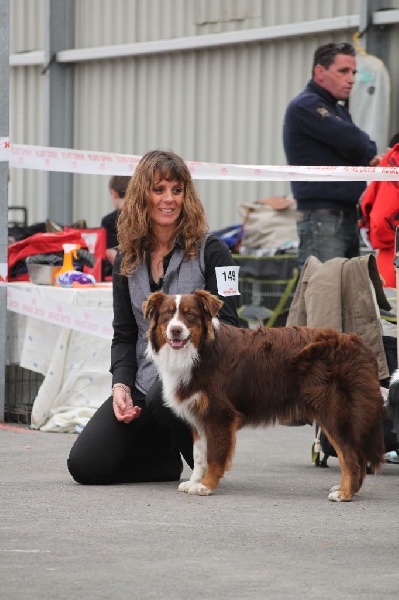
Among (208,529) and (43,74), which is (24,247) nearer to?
(208,529)

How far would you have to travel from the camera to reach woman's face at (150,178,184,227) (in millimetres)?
6129

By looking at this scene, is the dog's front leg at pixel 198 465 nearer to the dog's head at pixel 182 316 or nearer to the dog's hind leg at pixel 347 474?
the dog's head at pixel 182 316

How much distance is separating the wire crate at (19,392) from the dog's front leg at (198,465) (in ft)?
8.45

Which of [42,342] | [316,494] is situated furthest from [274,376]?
[42,342]

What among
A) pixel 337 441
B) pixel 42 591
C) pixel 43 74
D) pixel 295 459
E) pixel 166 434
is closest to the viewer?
pixel 42 591

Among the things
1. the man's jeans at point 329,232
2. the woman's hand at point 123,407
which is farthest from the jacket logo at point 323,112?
the woman's hand at point 123,407

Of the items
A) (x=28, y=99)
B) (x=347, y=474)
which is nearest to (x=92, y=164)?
(x=347, y=474)

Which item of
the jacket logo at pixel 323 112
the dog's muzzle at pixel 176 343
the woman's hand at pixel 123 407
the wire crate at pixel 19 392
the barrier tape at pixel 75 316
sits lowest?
the wire crate at pixel 19 392

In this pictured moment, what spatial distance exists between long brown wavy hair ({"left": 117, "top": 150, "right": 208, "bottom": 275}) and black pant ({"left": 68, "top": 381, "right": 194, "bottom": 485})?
2.23 feet

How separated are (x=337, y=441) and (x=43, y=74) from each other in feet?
36.4

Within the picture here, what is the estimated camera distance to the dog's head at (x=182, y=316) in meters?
5.54

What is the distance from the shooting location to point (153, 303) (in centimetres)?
560

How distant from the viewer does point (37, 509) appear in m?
5.32

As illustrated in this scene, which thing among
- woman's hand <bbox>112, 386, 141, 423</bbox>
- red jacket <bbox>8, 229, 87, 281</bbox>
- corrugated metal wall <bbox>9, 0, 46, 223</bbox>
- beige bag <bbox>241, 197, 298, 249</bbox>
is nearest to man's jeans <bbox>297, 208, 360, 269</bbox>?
red jacket <bbox>8, 229, 87, 281</bbox>
